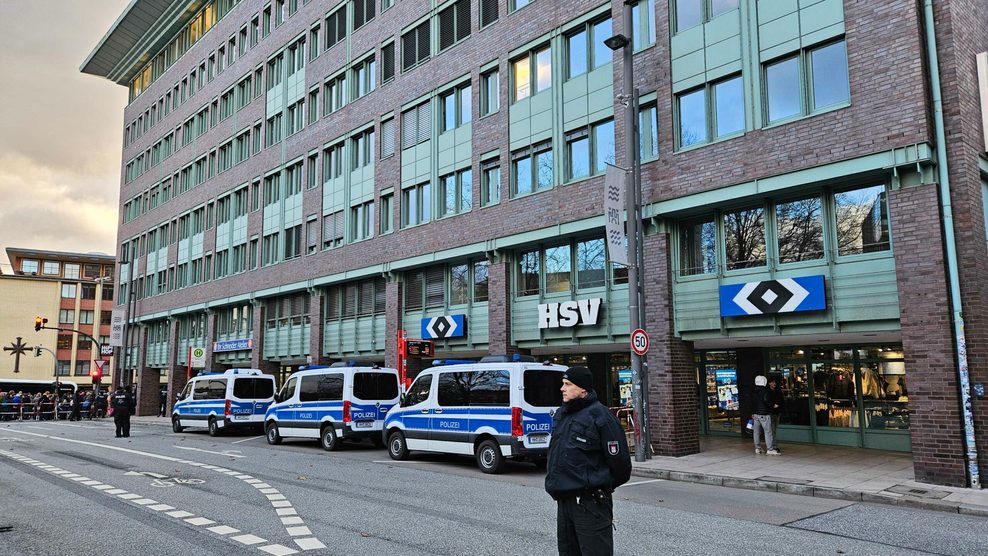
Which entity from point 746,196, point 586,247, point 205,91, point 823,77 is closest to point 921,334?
point 746,196

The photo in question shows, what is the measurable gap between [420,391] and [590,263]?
19.8ft

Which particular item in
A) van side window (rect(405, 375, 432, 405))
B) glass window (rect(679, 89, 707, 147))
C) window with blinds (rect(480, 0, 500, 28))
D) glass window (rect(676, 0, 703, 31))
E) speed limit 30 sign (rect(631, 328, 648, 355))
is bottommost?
van side window (rect(405, 375, 432, 405))

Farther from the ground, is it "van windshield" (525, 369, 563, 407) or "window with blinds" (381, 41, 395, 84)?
"window with blinds" (381, 41, 395, 84)

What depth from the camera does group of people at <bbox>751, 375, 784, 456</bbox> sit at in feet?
51.5

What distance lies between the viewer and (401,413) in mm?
16484

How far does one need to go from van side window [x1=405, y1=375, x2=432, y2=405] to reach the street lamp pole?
436 centimetres

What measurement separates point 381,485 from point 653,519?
479cm

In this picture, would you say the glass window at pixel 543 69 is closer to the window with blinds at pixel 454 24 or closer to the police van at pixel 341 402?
the window with blinds at pixel 454 24

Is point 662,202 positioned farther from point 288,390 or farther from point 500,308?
point 288,390

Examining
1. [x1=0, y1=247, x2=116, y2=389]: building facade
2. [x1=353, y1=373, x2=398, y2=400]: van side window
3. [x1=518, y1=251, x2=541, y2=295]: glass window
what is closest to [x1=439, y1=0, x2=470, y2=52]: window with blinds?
[x1=518, y1=251, x2=541, y2=295]: glass window

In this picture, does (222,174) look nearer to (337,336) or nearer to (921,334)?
(337,336)

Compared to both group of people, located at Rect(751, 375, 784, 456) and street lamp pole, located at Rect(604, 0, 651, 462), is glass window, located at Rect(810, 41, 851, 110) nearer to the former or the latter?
street lamp pole, located at Rect(604, 0, 651, 462)

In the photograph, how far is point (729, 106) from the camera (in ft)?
53.7

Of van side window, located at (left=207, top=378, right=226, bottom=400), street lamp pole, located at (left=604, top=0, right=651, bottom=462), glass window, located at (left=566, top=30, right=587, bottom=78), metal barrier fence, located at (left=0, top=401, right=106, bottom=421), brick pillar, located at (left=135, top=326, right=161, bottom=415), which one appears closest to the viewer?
street lamp pole, located at (left=604, top=0, right=651, bottom=462)
